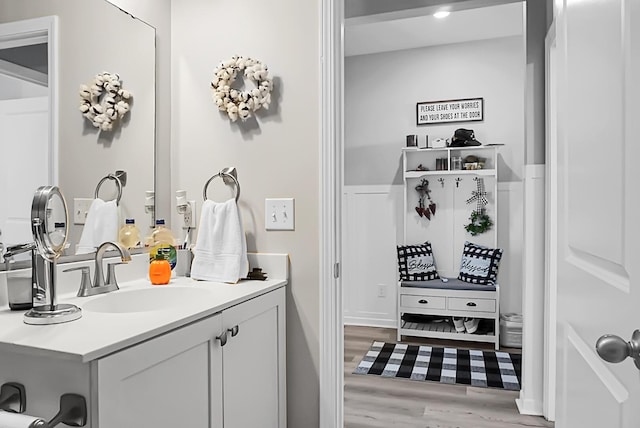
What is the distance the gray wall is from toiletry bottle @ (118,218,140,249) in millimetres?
2981

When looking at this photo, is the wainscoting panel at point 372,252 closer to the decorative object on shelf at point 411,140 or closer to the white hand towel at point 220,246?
the decorative object on shelf at point 411,140

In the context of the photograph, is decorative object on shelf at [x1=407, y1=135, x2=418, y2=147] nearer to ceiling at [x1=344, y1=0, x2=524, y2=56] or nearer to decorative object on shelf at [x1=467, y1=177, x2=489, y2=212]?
decorative object on shelf at [x1=467, y1=177, x2=489, y2=212]

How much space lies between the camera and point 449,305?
156 inches

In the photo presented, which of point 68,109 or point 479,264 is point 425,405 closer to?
point 479,264

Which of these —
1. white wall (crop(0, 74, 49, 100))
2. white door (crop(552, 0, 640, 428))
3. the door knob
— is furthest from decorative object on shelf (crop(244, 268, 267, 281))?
the door knob

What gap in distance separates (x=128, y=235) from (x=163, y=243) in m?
0.14

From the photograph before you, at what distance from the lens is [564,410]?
1155 millimetres

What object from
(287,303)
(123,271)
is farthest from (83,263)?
(287,303)

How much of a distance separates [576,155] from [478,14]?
3.16m

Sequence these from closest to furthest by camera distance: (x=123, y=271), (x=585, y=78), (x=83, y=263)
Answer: (x=585, y=78), (x=83, y=263), (x=123, y=271)

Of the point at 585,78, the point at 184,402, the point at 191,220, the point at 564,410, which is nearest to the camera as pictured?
the point at 585,78

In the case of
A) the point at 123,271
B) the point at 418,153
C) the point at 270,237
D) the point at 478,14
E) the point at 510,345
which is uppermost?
the point at 478,14

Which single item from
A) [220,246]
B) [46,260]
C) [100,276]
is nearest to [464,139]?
[220,246]

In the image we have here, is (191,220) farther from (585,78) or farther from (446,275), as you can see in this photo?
(446,275)
